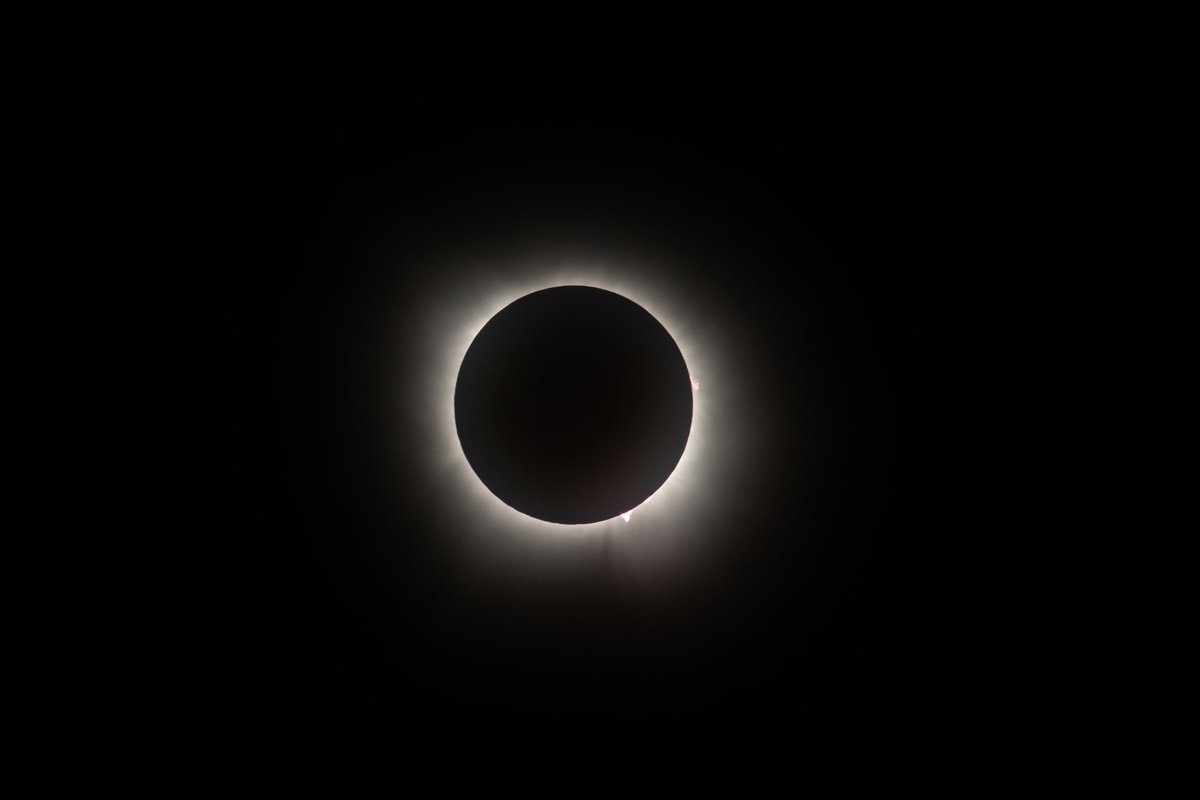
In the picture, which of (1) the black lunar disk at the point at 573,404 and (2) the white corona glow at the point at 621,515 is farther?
(2) the white corona glow at the point at 621,515

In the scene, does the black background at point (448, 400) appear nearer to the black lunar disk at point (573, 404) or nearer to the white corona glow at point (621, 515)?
the white corona glow at point (621, 515)

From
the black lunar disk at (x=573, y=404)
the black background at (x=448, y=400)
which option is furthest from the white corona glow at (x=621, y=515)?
the black lunar disk at (x=573, y=404)

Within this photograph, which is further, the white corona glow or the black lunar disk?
the white corona glow

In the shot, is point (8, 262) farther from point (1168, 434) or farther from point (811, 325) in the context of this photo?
point (1168, 434)

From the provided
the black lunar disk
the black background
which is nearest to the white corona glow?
the black background

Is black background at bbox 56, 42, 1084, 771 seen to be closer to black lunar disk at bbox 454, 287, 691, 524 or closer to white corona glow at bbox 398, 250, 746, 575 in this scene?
white corona glow at bbox 398, 250, 746, 575
